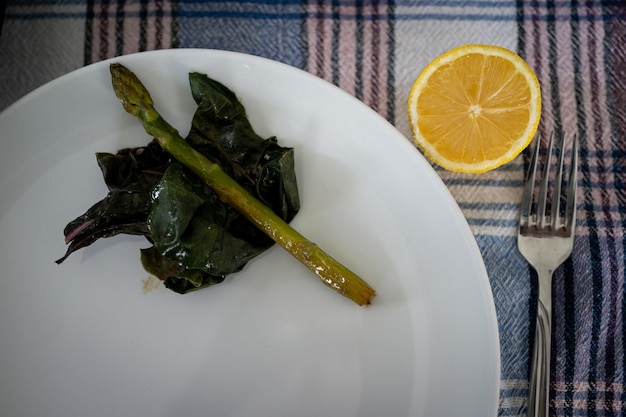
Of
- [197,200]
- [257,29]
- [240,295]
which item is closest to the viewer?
[197,200]

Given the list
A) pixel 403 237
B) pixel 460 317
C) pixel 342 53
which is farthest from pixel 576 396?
pixel 342 53

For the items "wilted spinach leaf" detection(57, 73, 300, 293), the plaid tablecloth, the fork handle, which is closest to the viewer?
"wilted spinach leaf" detection(57, 73, 300, 293)

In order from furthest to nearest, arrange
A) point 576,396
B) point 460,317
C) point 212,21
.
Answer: point 212,21 → point 576,396 → point 460,317

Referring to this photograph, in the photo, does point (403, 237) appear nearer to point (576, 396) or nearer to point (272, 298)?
point (272, 298)

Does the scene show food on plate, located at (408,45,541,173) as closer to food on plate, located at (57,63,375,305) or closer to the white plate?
the white plate

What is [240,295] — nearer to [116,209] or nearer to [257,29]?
[116,209]

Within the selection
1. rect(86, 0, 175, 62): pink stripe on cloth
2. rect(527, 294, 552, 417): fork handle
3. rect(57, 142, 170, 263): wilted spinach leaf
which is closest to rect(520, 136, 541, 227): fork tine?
rect(527, 294, 552, 417): fork handle

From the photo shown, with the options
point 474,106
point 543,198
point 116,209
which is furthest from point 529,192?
point 116,209
